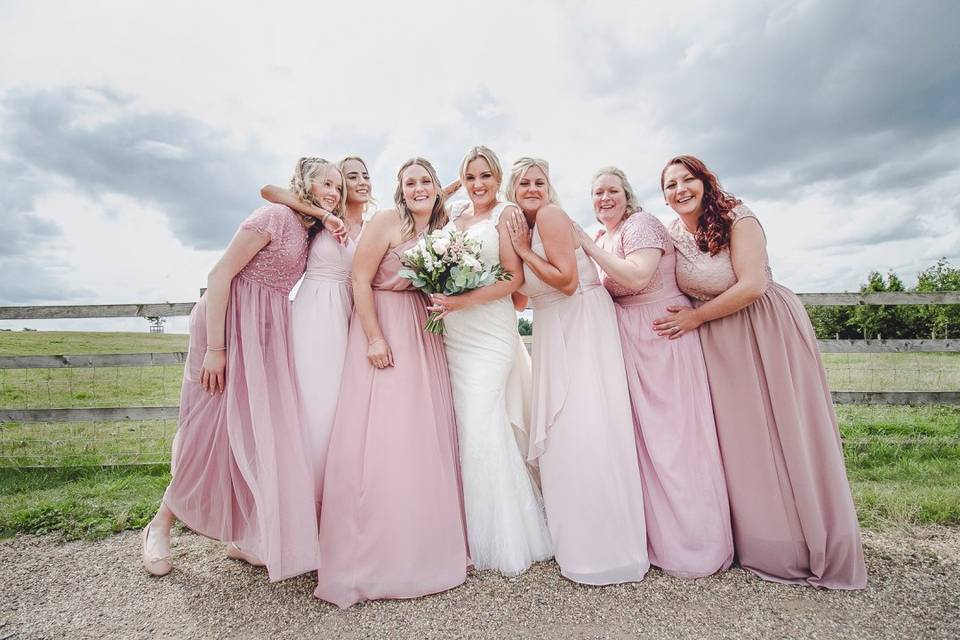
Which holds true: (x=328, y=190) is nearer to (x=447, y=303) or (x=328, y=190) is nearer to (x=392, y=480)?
(x=447, y=303)

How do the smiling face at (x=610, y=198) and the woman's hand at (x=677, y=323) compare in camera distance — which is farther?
the smiling face at (x=610, y=198)

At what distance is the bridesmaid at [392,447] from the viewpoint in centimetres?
330

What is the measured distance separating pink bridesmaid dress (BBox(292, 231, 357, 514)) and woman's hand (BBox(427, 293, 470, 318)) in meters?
0.68

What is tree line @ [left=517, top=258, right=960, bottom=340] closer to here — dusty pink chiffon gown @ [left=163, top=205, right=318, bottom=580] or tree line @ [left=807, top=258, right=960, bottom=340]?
tree line @ [left=807, top=258, right=960, bottom=340]

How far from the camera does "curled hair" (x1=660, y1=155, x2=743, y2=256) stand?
3762mm

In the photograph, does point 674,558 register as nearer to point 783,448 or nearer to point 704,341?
point 783,448

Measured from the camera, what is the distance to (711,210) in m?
3.81

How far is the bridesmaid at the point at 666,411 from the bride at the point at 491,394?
0.73 metres

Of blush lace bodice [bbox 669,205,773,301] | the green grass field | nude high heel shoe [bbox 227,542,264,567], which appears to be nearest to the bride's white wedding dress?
blush lace bodice [bbox 669,205,773,301]

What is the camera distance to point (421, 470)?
3.45 m

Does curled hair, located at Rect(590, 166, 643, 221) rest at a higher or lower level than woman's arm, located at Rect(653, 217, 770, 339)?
higher

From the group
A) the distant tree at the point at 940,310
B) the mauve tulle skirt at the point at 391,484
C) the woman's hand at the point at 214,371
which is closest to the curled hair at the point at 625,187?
the mauve tulle skirt at the point at 391,484

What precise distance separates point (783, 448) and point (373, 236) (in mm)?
3151

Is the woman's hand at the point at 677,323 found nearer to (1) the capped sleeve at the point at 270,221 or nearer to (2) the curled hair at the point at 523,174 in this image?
(2) the curled hair at the point at 523,174
